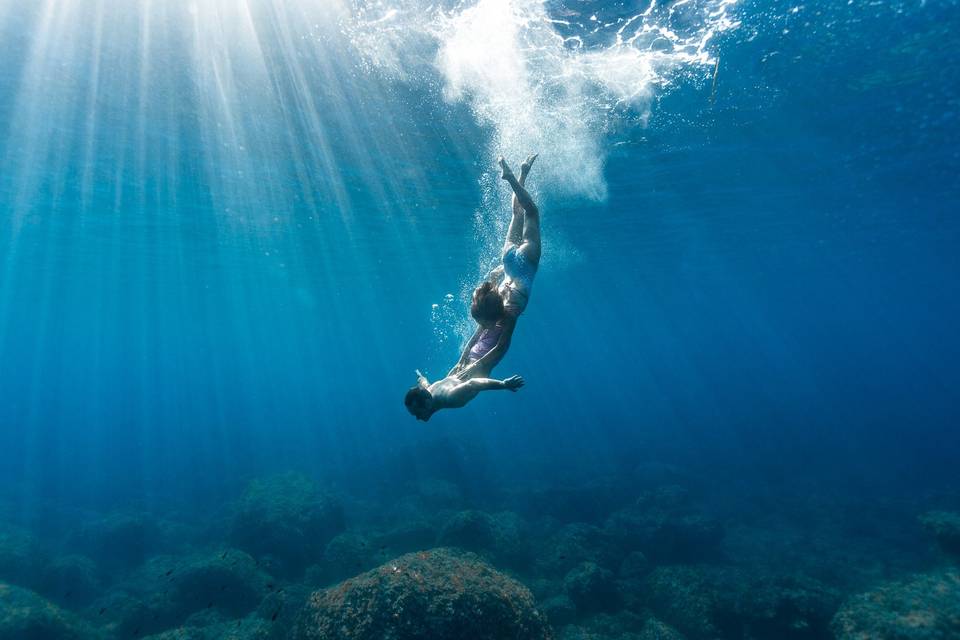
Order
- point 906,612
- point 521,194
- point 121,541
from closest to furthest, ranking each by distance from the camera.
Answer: point 521,194 → point 906,612 → point 121,541

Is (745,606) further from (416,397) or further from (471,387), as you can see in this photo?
(416,397)

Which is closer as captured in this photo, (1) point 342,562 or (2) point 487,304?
(2) point 487,304

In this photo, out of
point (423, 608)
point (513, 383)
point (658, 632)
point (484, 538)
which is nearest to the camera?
point (513, 383)

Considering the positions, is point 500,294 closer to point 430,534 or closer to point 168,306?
point 430,534

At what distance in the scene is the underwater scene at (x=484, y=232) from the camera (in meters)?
8.61

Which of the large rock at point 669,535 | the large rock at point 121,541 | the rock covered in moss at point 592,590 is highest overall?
the large rock at point 669,535

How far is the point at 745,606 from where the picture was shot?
8.71 meters

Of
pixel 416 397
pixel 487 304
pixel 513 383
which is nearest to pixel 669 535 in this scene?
pixel 487 304

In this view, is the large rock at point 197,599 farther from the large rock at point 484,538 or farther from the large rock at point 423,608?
the large rock at point 423,608

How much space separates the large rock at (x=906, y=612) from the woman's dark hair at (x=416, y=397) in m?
7.31

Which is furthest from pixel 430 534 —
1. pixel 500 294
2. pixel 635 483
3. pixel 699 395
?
pixel 699 395

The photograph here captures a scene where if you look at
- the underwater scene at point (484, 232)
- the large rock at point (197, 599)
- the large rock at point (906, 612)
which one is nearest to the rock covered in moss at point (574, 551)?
the underwater scene at point (484, 232)

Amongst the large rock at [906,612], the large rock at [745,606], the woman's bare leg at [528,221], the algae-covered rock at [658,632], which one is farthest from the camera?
the large rock at [745,606]

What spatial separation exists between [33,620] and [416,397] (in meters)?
10.2
